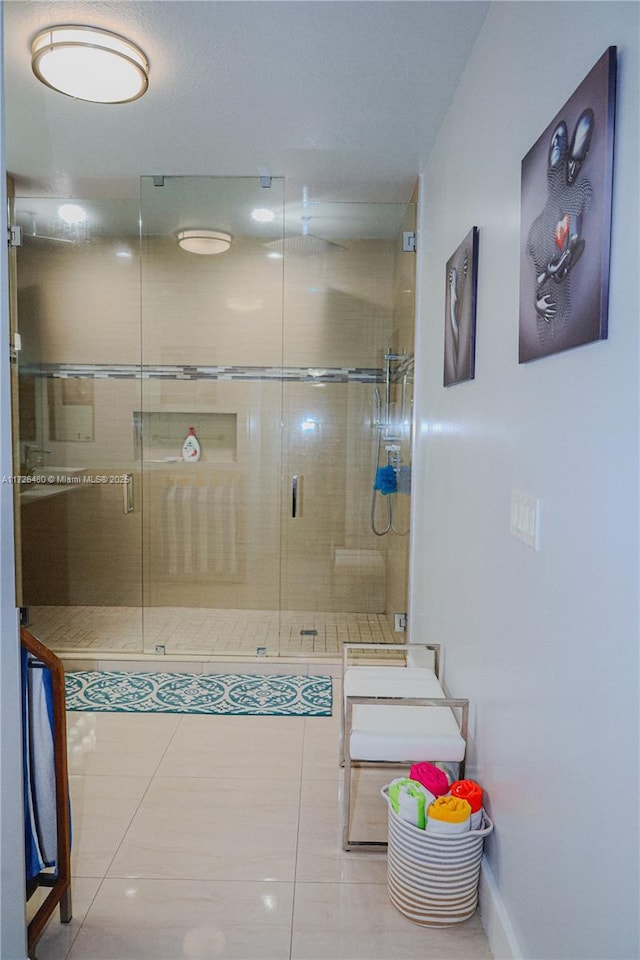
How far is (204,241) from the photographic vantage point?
393cm

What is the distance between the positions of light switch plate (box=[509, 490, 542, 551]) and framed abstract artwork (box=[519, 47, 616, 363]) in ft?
1.06

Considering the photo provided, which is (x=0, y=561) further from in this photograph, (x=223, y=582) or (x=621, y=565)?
(x=223, y=582)

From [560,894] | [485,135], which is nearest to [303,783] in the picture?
[560,894]

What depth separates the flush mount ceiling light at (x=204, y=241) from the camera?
12.8ft

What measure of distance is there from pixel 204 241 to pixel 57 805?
310 cm

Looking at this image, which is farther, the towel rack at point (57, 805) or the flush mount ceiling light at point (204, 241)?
the flush mount ceiling light at point (204, 241)

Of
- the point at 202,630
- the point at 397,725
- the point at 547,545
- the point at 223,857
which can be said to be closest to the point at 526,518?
the point at 547,545

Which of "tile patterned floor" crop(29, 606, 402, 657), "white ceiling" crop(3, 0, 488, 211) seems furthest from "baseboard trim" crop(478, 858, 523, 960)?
"white ceiling" crop(3, 0, 488, 211)

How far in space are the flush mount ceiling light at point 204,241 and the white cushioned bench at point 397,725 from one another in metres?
2.61

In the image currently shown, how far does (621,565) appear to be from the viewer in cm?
109

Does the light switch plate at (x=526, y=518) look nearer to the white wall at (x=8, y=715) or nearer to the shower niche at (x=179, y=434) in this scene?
the white wall at (x=8, y=715)

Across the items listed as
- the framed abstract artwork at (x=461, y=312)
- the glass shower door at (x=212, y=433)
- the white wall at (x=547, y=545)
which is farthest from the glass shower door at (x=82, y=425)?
the white wall at (x=547, y=545)

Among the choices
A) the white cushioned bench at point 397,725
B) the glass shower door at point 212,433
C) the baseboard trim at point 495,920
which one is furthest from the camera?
the glass shower door at point 212,433

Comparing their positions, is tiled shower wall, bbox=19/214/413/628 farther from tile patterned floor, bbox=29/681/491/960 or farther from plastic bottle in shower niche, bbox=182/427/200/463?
tile patterned floor, bbox=29/681/491/960
